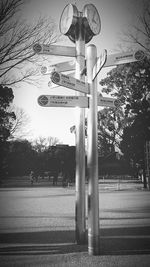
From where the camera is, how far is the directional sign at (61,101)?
14.0 feet

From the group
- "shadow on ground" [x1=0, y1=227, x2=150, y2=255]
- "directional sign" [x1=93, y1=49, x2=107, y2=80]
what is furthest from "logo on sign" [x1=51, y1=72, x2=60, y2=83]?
"shadow on ground" [x1=0, y1=227, x2=150, y2=255]

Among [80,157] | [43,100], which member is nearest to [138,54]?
[43,100]

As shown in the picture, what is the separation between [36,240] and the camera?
18.5ft

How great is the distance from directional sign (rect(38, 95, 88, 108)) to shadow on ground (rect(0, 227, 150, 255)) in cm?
259

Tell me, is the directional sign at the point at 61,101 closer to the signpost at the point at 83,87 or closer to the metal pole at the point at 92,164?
the signpost at the point at 83,87

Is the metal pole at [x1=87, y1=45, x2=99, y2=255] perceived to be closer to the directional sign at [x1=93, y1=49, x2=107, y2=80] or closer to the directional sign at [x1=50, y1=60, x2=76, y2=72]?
the directional sign at [x1=93, y1=49, x2=107, y2=80]

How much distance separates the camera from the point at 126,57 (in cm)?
468

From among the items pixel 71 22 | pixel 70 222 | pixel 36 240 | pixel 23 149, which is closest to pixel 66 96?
pixel 71 22

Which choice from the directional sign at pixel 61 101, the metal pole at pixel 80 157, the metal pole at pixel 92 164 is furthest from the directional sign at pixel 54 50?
the directional sign at pixel 61 101

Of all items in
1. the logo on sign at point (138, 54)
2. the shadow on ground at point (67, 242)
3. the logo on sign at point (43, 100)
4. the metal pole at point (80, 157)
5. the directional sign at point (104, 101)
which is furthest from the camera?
the metal pole at point (80, 157)

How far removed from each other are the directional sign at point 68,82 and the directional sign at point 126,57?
26.1 inches

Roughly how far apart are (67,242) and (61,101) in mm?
2932

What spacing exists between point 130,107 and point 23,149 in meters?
32.5

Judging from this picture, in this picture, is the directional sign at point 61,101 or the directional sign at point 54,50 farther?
the directional sign at point 54,50
